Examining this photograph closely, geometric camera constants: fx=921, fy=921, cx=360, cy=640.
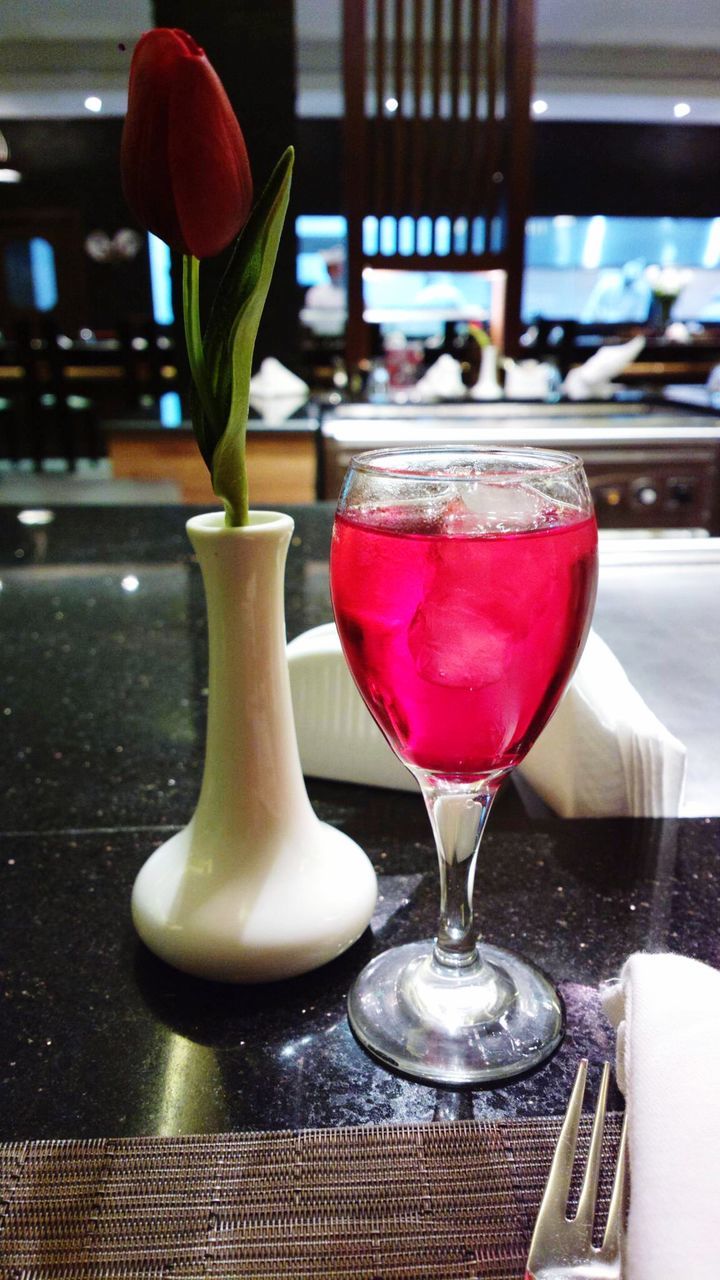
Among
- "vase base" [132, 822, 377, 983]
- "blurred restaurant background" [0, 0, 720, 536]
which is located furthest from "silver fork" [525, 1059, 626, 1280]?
"blurred restaurant background" [0, 0, 720, 536]

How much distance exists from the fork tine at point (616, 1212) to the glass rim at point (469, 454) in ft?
0.67

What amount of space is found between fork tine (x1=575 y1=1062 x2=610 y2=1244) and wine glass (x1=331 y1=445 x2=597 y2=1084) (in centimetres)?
4

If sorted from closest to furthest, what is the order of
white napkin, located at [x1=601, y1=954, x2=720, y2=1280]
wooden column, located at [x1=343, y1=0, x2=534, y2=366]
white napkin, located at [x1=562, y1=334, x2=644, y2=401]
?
white napkin, located at [x1=601, y1=954, x2=720, y2=1280] → white napkin, located at [x1=562, y1=334, x2=644, y2=401] → wooden column, located at [x1=343, y1=0, x2=534, y2=366]

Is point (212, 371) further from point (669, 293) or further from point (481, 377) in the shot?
point (669, 293)

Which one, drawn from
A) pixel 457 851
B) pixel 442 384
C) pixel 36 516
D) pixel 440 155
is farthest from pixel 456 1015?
pixel 440 155

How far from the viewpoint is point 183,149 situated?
29cm

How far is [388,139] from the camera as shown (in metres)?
4.07

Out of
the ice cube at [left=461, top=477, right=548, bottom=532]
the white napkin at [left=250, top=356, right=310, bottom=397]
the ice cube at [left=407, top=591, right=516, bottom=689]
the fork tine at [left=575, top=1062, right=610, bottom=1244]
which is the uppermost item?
the ice cube at [left=461, top=477, right=548, bottom=532]

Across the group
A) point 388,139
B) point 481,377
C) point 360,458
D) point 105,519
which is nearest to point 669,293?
point 388,139

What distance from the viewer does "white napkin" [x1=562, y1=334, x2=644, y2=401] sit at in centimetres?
278

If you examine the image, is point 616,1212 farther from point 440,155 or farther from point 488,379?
point 440,155

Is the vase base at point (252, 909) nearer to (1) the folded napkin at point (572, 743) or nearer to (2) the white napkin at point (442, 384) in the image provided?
(1) the folded napkin at point (572, 743)

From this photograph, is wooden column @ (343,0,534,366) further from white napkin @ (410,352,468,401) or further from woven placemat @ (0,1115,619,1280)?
woven placemat @ (0,1115,619,1280)

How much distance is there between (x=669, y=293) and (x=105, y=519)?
15.9 ft
